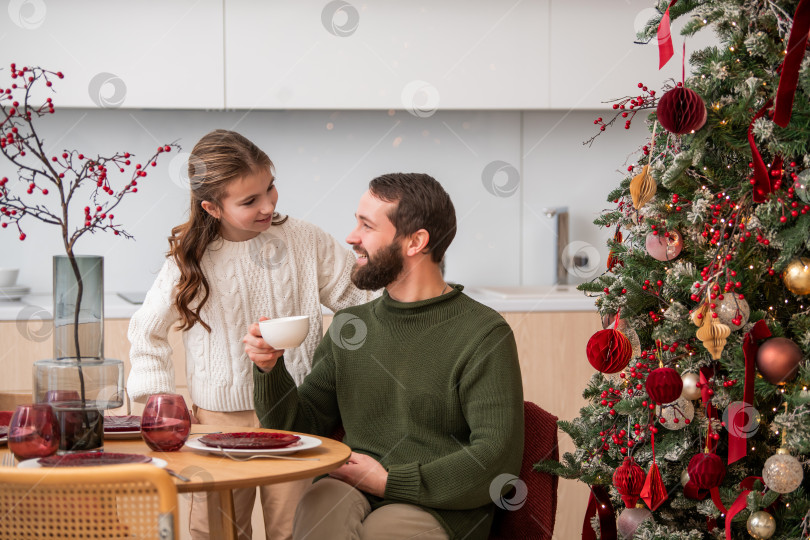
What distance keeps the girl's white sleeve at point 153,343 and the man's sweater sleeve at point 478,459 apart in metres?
0.60

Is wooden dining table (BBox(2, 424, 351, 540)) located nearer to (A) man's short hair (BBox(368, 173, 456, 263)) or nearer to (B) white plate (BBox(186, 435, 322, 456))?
(B) white plate (BBox(186, 435, 322, 456))

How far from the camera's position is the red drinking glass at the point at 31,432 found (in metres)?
1.20

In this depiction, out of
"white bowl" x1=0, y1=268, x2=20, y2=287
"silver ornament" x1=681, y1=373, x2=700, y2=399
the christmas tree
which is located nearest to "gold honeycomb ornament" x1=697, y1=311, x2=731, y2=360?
the christmas tree

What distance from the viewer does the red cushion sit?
1.58 m

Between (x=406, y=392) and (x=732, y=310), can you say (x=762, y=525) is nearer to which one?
(x=732, y=310)

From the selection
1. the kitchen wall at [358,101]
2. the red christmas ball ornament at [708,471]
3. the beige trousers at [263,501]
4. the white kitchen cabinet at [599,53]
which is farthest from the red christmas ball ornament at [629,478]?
the white kitchen cabinet at [599,53]

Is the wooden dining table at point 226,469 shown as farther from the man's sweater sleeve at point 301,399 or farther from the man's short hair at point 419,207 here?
the man's short hair at point 419,207

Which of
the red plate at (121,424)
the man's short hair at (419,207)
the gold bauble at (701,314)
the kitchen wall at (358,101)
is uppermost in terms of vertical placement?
the kitchen wall at (358,101)

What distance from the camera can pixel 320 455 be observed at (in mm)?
1321

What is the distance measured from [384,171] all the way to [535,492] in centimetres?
195

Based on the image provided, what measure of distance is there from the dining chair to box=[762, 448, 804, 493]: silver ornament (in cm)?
88

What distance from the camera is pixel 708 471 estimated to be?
1.39m

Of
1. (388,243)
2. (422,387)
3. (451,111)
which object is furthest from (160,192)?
(422,387)

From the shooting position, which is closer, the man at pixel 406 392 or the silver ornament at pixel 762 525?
the silver ornament at pixel 762 525
